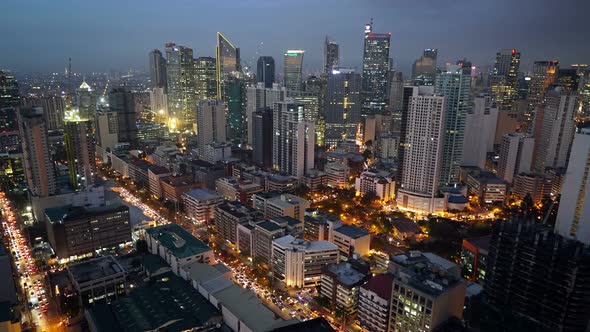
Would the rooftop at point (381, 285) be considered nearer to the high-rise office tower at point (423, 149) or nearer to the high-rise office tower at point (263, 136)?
the high-rise office tower at point (423, 149)

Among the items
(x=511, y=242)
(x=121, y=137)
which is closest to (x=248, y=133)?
(x=121, y=137)

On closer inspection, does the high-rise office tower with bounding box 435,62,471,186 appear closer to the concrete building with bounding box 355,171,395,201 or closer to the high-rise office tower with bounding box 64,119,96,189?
the concrete building with bounding box 355,171,395,201

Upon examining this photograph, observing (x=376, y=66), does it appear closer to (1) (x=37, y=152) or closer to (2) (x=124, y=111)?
(2) (x=124, y=111)

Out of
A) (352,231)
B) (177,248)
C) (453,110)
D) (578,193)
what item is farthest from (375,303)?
(453,110)

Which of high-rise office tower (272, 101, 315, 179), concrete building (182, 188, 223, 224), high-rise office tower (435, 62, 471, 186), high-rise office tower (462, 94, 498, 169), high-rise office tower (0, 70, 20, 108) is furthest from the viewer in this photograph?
high-rise office tower (0, 70, 20, 108)

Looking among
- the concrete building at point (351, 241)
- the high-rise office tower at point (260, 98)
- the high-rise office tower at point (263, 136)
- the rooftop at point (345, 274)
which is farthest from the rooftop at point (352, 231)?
the high-rise office tower at point (260, 98)

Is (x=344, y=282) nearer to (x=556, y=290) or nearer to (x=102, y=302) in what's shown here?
(x=556, y=290)

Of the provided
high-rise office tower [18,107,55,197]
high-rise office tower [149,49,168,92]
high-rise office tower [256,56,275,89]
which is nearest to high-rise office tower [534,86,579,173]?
high-rise office tower [18,107,55,197]
